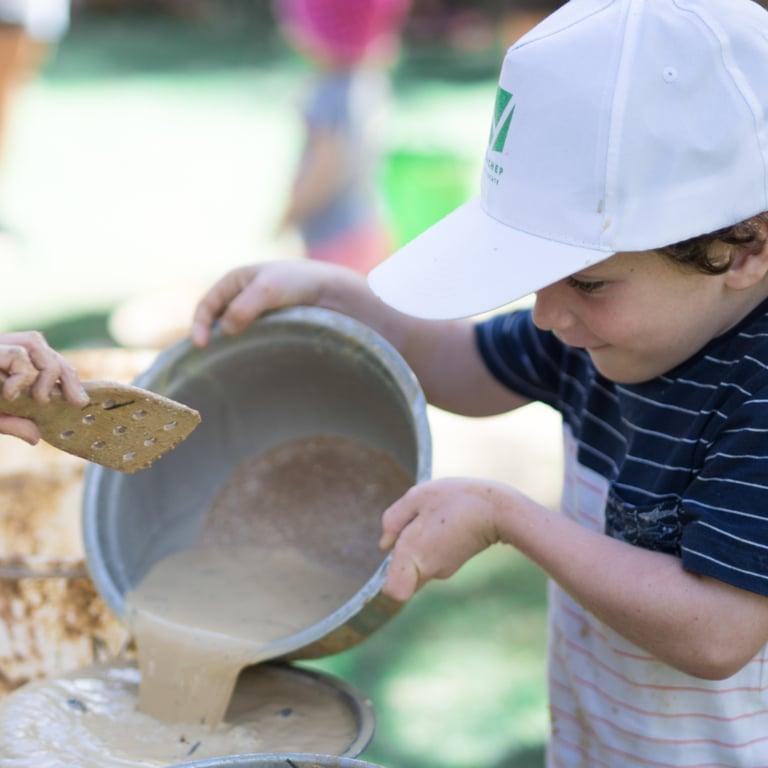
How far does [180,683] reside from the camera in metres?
1.29

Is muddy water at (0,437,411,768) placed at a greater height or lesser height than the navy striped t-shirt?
lesser

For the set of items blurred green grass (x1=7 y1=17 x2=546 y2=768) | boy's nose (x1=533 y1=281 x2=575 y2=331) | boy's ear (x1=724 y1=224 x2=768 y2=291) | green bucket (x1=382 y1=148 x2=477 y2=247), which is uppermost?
boy's ear (x1=724 y1=224 x2=768 y2=291)

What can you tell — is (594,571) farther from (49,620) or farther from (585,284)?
(49,620)

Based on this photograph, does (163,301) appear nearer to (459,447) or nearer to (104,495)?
(459,447)

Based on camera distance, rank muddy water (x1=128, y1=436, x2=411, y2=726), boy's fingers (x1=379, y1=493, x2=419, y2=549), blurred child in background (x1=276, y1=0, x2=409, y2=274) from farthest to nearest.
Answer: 1. blurred child in background (x1=276, y1=0, x2=409, y2=274)
2. muddy water (x1=128, y1=436, x2=411, y2=726)
3. boy's fingers (x1=379, y1=493, x2=419, y2=549)

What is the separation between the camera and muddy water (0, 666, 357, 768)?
119cm

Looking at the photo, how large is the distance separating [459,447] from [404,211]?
1264 millimetres

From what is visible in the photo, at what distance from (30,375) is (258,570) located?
516 millimetres

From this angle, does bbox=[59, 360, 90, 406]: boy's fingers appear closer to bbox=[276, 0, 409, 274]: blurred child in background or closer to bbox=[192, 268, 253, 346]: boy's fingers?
bbox=[192, 268, 253, 346]: boy's fingers

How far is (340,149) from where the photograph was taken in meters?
3.58

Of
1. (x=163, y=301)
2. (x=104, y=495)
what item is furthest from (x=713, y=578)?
(x=163, y=301)

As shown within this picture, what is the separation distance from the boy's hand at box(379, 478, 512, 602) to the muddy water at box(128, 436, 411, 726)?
214 mm

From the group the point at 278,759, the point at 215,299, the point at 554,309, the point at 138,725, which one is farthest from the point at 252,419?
the point at 278,759

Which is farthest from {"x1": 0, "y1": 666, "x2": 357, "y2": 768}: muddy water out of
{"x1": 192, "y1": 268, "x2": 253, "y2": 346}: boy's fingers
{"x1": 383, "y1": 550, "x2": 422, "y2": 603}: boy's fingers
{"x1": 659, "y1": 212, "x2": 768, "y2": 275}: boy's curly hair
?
{"x1": 659, "y1": 212, "x2": 768, "y2": 275}: boy's curly hair
